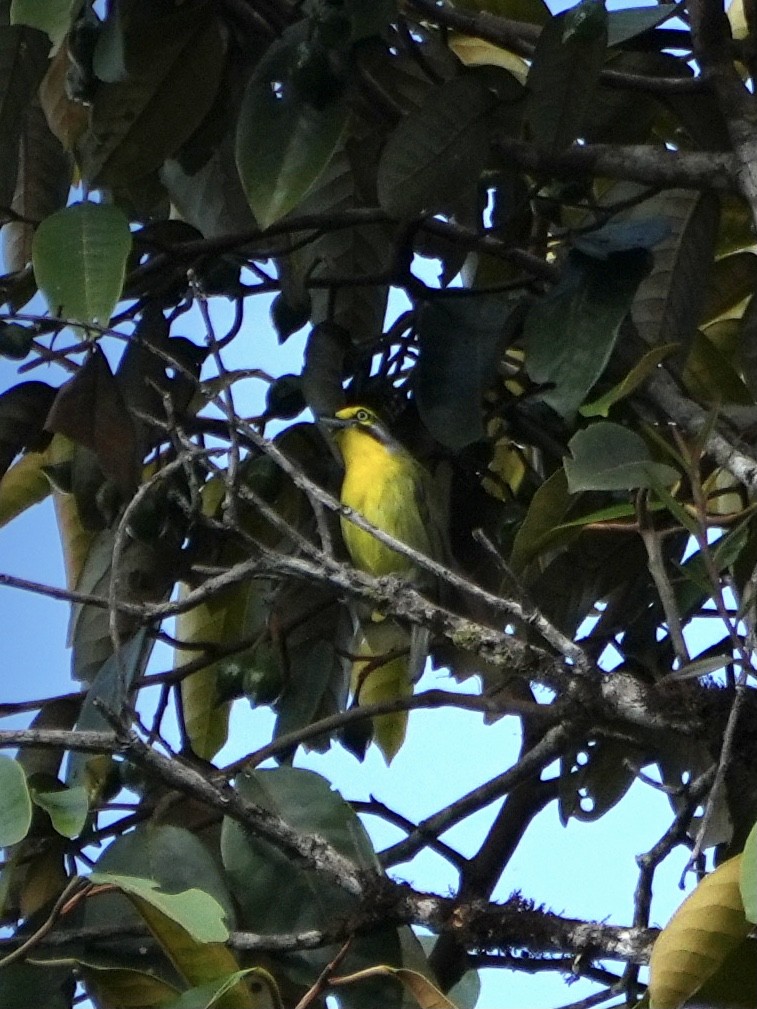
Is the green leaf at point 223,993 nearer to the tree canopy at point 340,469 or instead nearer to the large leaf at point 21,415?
the tree canopy at point 340,469

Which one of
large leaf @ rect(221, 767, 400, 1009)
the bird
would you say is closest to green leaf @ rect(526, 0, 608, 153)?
large leaf @ rect(221, 767, 400, 1009)

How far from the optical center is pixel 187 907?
1.39 meters

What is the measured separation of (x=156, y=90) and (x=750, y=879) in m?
1.62

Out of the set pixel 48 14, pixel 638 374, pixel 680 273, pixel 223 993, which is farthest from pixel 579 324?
pixel 223 993

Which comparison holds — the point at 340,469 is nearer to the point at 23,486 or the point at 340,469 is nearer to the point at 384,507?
the point at 23,486

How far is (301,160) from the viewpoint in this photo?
2.06 m

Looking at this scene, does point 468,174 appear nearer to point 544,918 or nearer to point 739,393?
point 739,393

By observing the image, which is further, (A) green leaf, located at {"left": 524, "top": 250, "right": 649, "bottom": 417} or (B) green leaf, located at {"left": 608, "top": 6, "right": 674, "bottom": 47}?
(B) green leaf, located at {"left": 608, "top": 6, "right": 674, "bottom": 47}

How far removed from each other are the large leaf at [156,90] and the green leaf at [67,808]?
46.0 inches

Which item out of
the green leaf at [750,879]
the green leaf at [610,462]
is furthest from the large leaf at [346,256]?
the green leaf at [750,879]

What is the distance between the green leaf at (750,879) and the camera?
48.6 inches

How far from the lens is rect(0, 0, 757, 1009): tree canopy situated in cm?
162

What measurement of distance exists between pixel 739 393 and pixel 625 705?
1.03 m

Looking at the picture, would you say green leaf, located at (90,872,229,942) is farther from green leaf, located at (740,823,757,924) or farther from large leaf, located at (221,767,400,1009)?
green leaf, located at (740,823,757,924)
